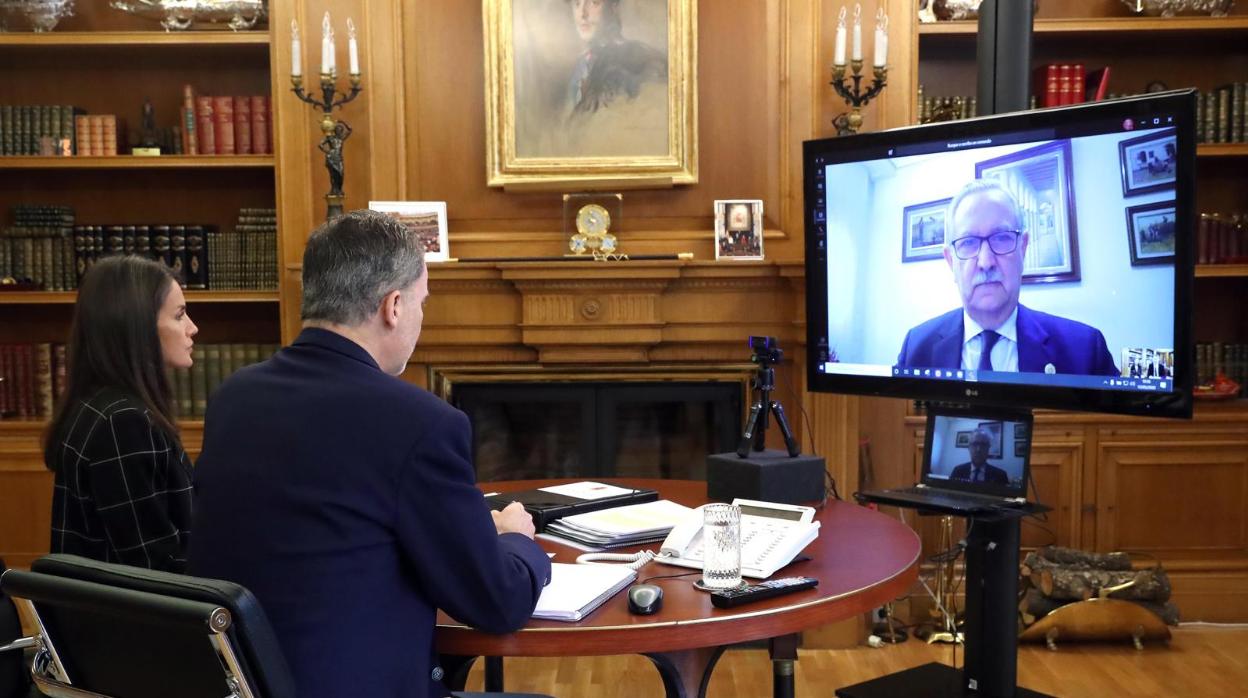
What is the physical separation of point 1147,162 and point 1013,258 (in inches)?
14.8

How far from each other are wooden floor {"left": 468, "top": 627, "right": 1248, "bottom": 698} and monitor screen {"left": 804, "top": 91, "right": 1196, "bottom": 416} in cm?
96

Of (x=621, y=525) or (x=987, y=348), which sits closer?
(x=621, y=525)

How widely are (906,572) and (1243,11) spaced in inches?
130

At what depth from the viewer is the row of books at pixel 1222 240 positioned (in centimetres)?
404

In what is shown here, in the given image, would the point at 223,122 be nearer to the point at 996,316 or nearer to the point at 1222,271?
the point at 996,316

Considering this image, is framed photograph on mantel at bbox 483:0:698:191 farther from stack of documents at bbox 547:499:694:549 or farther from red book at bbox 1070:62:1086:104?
stack of documents at bbox 547:499:694:549

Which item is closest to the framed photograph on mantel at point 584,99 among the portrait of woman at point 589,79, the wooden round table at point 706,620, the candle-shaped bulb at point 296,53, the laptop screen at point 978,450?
the portrait of woman at point 589,79

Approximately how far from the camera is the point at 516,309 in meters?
3.74

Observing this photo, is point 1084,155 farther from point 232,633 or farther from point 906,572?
point 232,633

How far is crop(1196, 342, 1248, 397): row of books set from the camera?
13.4 ft

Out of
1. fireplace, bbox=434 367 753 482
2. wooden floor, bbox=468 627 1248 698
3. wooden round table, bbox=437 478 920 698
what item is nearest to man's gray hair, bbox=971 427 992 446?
wooden round table, bbox=437 478 920 698

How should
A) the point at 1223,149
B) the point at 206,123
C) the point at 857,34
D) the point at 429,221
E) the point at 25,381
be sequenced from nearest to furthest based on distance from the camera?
the point at 857,34, the point at 429,221, the point at 1223,149, the point at 206,123, the point at 25,381

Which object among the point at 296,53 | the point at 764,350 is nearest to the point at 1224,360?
the point at 764,350

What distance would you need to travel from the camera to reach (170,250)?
4.11m
